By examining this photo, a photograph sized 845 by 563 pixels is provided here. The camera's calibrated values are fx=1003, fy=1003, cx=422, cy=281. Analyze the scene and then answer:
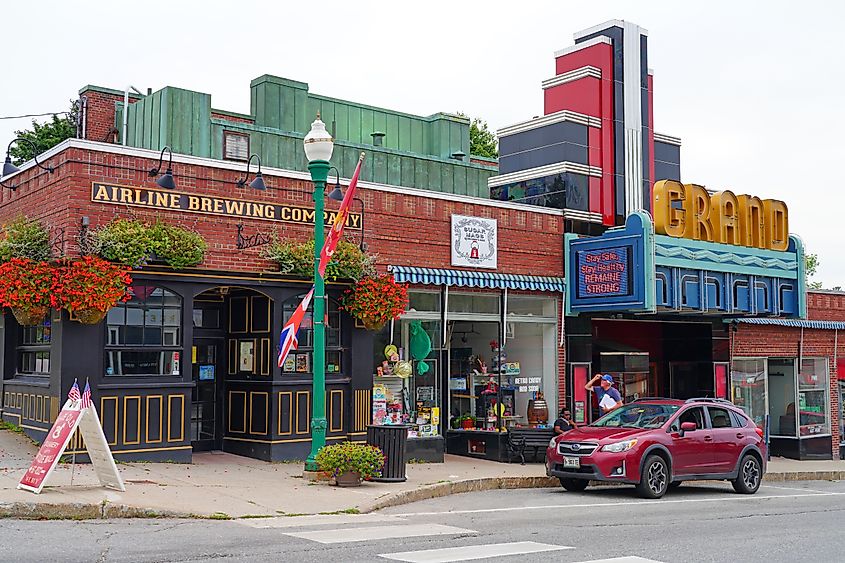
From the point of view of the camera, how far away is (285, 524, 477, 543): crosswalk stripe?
10398 millimetres

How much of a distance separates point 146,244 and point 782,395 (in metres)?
19.4

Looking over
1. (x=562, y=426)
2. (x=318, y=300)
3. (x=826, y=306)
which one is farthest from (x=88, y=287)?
(x=826, y=306)

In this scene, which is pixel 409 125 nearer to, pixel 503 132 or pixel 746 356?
pixel 503 132

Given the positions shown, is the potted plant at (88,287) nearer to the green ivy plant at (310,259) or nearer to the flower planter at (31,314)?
the flower planter at (31,314)

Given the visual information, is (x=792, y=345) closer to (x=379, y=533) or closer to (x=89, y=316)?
(x=89, y=316)

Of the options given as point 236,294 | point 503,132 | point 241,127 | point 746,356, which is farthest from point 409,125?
point 236,294

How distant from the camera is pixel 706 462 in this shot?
54.1 feet

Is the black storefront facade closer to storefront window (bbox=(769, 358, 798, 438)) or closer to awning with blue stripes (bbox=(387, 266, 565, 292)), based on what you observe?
awning with blue stripes (bbox=(387, 266, 565, 292))

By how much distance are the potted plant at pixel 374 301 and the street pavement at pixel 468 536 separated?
4394 mm

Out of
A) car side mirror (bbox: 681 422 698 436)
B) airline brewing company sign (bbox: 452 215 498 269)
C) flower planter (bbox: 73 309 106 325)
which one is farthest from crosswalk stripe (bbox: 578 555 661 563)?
airline brewing company sign (bbox: 452 215 498 269)

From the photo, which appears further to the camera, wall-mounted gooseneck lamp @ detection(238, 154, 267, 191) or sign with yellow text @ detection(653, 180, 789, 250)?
sign with yellow text @ detection(653, 180, 789, 250)

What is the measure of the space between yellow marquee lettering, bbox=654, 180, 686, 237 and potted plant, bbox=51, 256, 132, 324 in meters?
11.4

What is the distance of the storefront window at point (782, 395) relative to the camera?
91.6 ft

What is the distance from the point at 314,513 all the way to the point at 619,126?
567 inches
